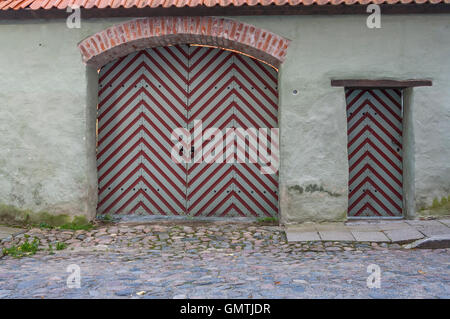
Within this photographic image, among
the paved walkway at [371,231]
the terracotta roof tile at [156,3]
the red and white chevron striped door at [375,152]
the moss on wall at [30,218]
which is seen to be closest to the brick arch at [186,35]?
the terracotta roof tile at [156,3]

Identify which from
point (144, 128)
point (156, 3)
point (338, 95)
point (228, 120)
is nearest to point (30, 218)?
point (144, 128)

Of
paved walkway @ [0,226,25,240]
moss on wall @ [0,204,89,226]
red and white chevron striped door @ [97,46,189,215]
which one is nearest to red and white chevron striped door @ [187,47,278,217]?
red and white chevron striped door @ [97,46,189,215]

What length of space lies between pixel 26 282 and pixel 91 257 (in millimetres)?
1104

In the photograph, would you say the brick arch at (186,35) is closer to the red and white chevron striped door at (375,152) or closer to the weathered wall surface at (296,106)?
the weathered wall surface at (296,106)

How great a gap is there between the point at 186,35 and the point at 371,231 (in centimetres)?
378

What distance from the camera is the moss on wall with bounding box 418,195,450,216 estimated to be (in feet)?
19.9

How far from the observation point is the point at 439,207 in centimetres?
606

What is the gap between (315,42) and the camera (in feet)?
20.1

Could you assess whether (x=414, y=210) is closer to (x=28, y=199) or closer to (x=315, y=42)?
(x=315, y=42)

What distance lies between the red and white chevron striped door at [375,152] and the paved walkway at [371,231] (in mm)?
444

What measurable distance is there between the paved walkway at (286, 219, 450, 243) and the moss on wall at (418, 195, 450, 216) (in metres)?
0.14

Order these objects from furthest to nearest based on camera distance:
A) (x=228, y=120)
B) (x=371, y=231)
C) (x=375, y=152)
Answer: (x=228, y=120) → (x=375, y=152) → (x=371, y=231)

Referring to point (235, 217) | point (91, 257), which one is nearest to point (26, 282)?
point (91, 257)

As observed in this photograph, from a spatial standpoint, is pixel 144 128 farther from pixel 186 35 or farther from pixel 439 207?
pixel 439 207
